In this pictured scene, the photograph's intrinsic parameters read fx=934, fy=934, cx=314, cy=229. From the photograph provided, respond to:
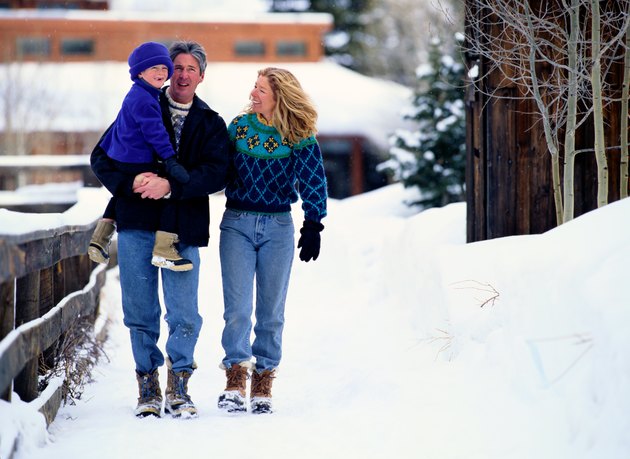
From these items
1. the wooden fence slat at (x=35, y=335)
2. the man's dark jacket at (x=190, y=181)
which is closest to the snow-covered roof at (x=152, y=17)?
the wooden fence slat at (x=35, y=335)

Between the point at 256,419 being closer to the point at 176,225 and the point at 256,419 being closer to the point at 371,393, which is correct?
the point at 371,393

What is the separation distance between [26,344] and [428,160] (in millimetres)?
11255

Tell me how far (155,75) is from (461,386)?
Answer: 2.22 meters

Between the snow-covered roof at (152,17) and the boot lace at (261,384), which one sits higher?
the snow-covered roof at (152,17)

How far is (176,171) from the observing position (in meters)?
4.79

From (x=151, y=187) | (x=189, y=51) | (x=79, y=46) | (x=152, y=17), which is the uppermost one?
(x=152, y=17)

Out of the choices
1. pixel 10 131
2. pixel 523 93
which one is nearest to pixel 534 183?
pixel 523 93

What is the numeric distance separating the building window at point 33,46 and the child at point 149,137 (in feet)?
73.7

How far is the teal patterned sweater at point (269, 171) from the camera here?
5.20 m

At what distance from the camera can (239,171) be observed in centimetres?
521

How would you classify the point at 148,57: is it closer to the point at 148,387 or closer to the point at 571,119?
the point at 148,387

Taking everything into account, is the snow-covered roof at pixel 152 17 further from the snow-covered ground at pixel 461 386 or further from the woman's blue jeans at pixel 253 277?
the woman's blue jeans at pixel 253 277

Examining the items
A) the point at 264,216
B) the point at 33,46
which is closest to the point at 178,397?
the point at 264,216

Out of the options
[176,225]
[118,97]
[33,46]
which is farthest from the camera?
[33,46]
